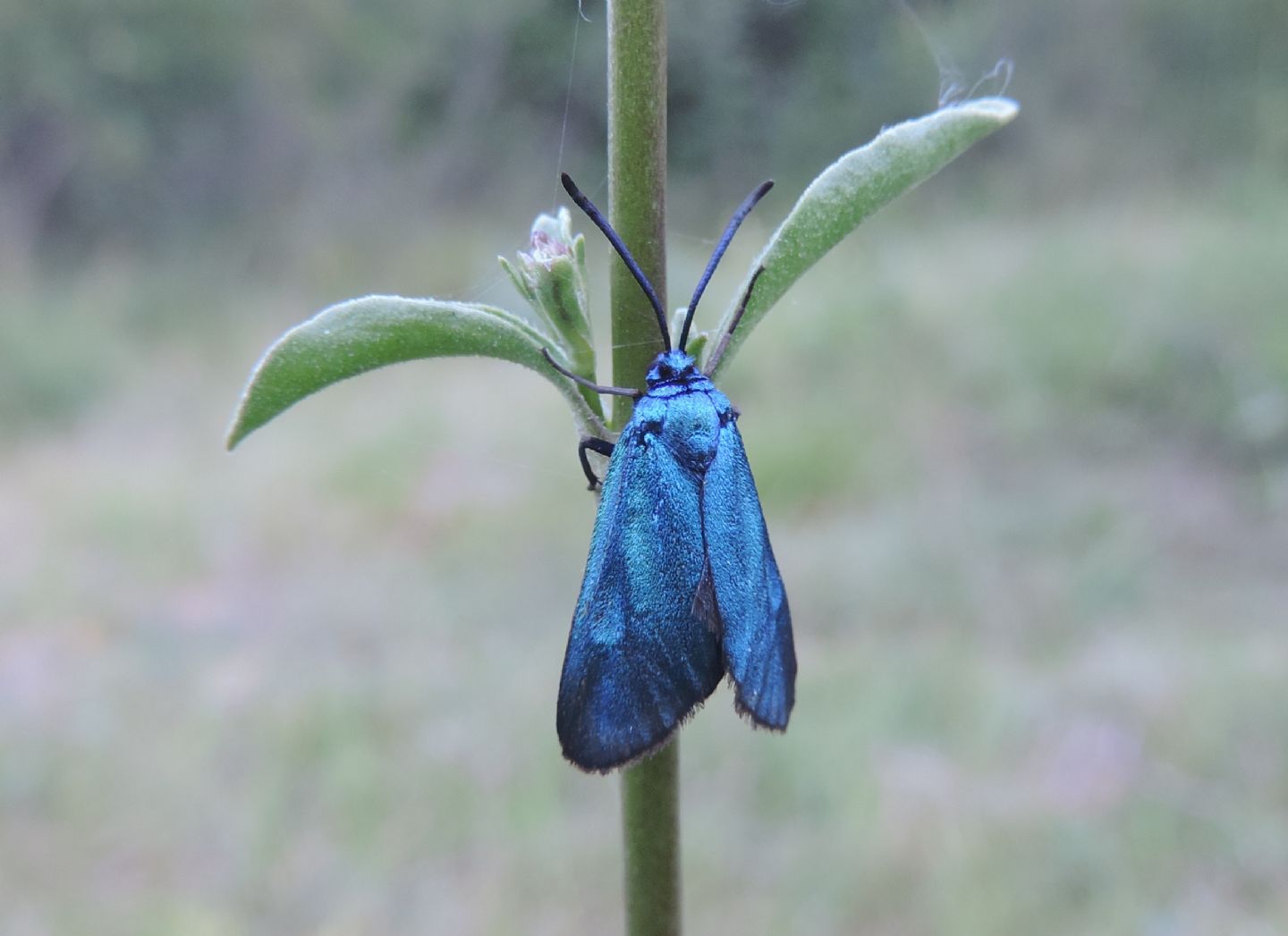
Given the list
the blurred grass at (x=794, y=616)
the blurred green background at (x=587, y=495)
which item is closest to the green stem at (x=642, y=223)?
the blurred green background at (x=587, y=495)

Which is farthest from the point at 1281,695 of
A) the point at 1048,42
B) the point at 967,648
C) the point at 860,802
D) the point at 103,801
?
the point at 1048,42

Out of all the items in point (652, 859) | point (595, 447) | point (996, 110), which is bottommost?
point (652, 859)

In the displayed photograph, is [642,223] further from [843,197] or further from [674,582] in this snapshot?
[674,582]

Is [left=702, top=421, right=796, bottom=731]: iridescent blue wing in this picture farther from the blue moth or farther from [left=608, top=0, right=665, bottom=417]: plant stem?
[left=608, top=0, right=665, bottom=417]: plant stem

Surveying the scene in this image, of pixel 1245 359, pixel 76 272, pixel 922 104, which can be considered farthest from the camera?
pixel 76 272

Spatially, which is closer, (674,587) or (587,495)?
(674,587)

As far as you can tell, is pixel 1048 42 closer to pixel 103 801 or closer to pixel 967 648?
pixel 967 648

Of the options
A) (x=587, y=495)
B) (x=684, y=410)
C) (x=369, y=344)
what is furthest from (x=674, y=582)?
Result: (x=587, y=495)
